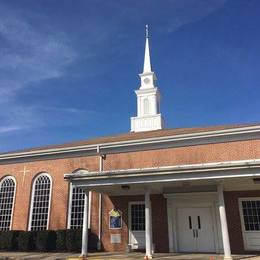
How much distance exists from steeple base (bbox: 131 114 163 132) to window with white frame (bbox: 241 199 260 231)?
13.9 meters

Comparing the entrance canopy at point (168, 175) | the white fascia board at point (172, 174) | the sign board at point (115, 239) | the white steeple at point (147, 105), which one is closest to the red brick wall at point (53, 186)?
the sign board at point (115, 239)

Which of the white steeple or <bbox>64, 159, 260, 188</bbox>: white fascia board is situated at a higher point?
the white steeple

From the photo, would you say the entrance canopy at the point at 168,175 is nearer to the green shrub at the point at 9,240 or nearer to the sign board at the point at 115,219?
the sign board at the point at 115,219

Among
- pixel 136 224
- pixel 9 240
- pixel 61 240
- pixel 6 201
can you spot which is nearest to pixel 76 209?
pixel 61 240

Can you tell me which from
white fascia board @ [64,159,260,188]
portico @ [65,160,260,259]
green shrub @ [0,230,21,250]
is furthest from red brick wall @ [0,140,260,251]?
white fascia board @ [64,159,260,188]

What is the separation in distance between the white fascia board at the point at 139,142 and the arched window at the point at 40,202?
1759mm

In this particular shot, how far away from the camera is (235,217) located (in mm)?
16344

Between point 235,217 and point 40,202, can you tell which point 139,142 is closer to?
point 235,217

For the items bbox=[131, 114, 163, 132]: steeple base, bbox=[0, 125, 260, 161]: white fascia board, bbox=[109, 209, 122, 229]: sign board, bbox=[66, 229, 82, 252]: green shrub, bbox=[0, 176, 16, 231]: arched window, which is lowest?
bbox=[66, 229, 82, 252]: green shrub

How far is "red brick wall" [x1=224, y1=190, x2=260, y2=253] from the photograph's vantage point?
1592 cm

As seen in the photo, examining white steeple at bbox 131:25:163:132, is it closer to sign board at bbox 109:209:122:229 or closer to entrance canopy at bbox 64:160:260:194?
sign board at bbox 109:209:122:229

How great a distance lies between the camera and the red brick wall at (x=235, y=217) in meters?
15.9

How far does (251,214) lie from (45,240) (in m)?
11.3

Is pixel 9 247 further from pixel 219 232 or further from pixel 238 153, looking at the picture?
pixel 238 153
